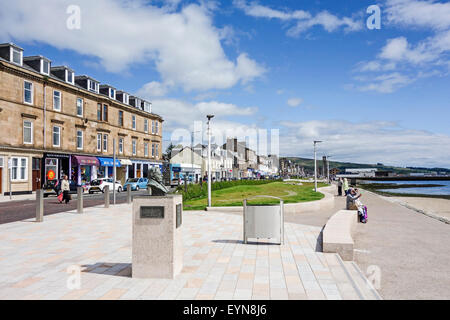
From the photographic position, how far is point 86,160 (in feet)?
121

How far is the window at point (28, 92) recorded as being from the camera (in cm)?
3005

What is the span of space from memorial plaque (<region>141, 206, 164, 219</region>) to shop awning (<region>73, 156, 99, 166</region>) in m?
33.0

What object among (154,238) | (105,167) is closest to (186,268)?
(154,238)

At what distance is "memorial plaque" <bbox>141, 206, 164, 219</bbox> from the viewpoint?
5887 mm

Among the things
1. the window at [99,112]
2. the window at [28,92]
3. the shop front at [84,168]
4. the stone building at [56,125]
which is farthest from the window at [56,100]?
the window at [99,112]

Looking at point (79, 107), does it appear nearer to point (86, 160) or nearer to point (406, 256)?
point (86, 160)

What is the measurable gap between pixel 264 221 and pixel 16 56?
3148 cm

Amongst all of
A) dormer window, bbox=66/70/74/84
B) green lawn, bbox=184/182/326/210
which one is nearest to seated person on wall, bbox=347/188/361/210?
green lawn, bbox=184/182/326/210

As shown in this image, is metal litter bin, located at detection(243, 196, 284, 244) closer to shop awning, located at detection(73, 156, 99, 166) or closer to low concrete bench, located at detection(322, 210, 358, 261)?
low concrete bench, located at detection(322, 210, 358, 261)

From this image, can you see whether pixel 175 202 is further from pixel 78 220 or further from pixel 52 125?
pixel 52 125

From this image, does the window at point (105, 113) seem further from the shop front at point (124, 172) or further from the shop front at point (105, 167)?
the shop front at point (124, 172)

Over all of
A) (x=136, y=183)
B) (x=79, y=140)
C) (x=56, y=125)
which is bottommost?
(x=136, y=183)

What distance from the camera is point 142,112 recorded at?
49656mm
